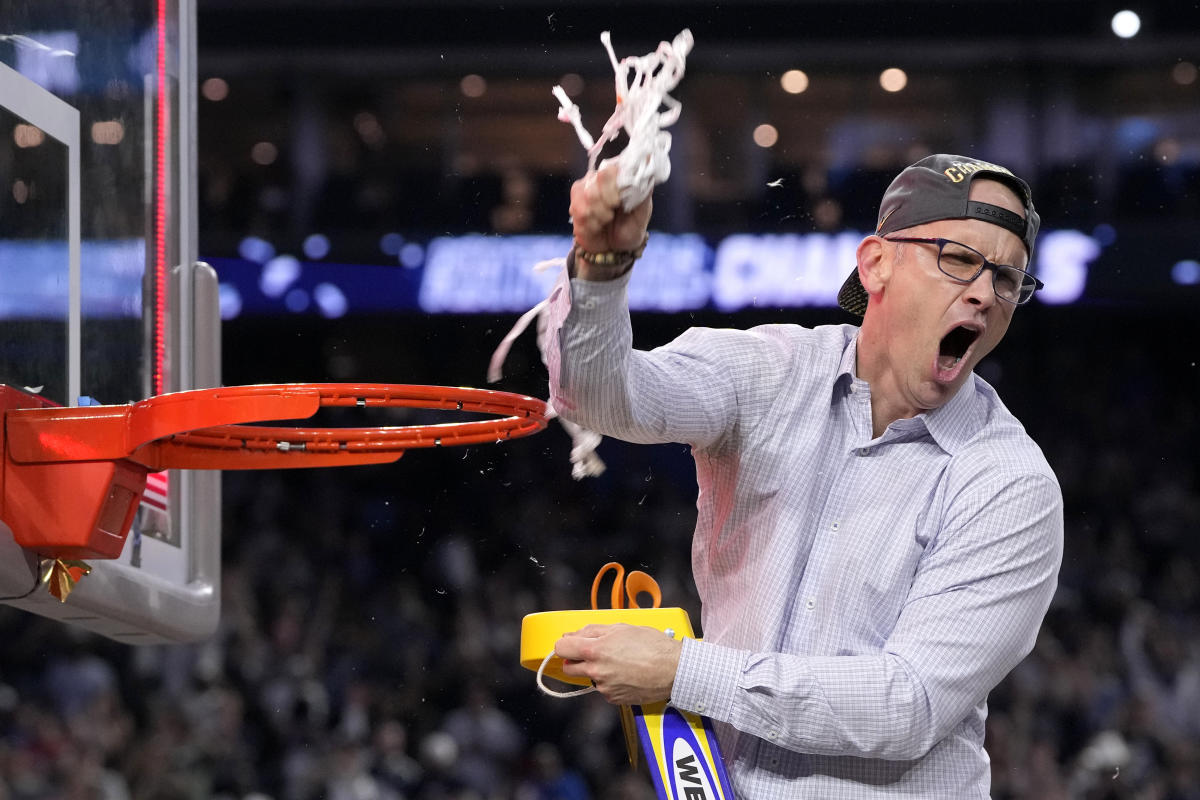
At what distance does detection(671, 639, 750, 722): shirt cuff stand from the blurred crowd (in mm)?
4163

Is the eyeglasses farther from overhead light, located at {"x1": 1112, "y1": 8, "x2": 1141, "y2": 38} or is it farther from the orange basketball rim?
overhead light, located at {"x1": 1112, "y1": 8, "x2": 1141, "y2": 38}

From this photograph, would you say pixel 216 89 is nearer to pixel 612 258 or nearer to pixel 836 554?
pixel 836 554

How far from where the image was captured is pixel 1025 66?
298 inches

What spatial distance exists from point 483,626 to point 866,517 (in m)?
5.35

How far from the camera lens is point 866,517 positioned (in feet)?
5.65

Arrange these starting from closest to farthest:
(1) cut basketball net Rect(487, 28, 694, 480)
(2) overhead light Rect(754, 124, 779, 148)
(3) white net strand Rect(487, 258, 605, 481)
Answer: (1) cut basketball net Rect(487, 28, 694, 480) < (3) white net strand Rect(487, 258, 605, 481) < (2) overhead light Rect(754, 124, 779, 148)

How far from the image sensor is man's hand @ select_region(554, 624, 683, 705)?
5.14 feet

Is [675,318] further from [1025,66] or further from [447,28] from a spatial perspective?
[1025,66]

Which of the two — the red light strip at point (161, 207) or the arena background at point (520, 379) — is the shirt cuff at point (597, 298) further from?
the arena background at point (520, 379)

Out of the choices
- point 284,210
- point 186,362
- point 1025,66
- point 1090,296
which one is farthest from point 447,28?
point 186,362

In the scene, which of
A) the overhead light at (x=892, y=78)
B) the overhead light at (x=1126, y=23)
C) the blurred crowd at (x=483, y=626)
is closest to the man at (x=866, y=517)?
the blurred crowd at (x=483, y=626)

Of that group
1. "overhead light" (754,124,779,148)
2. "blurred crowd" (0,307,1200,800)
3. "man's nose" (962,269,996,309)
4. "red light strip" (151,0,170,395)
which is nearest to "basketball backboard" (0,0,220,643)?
"red light strip" (151,0,170,395)

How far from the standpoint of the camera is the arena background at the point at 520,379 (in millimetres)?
6520

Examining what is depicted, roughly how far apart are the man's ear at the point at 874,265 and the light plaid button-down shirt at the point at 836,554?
78mm
